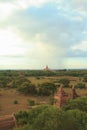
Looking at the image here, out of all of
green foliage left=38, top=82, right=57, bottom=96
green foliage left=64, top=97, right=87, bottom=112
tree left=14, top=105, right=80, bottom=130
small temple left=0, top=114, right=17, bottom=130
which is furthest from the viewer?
green foliage left=38, top=82, right=57, bottom=96

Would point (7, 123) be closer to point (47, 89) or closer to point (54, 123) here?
point (54, 123)

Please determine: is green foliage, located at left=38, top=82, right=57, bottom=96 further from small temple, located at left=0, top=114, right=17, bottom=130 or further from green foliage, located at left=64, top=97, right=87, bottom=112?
small temple, located at left=0, top=114, right=17, bottom=130

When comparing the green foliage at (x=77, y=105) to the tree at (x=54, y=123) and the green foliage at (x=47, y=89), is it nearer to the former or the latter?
the tree at (x=54, y=123)

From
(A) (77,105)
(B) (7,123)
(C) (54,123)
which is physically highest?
(C) (54,123)

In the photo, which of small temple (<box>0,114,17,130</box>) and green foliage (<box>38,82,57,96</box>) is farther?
green foliage (<box>38,82,57,96</box>)

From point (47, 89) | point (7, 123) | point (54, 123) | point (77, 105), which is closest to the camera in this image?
point (54, 123)

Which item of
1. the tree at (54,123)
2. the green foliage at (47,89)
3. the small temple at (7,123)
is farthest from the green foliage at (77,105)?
the green foliage at (47,89)

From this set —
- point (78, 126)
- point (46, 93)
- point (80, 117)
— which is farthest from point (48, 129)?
Answer: point (46, 93)

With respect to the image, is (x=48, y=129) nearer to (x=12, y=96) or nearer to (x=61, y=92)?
(x=61, y=92)

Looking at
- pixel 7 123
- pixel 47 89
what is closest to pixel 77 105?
pixel 7 123

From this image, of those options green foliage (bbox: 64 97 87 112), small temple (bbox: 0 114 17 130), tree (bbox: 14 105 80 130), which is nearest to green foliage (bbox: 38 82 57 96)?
green foliage (bbox: 64 97 87 112)

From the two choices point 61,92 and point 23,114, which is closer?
point 23,114
